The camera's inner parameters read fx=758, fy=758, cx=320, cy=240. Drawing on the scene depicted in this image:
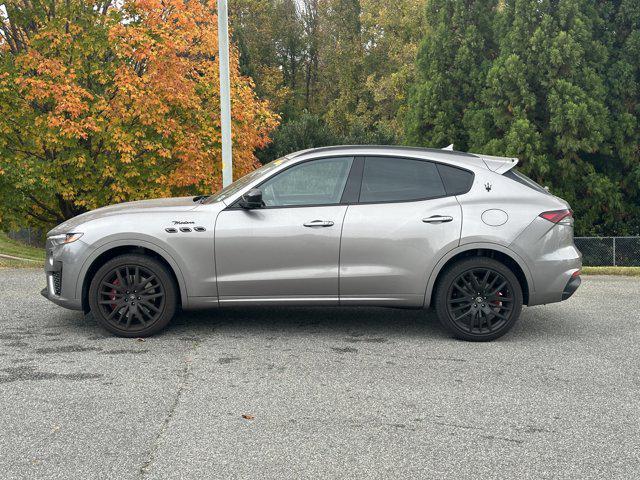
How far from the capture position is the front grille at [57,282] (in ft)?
22.6

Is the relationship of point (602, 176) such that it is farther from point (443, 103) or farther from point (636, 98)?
point (443, 103)

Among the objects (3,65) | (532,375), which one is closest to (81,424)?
(532,375)

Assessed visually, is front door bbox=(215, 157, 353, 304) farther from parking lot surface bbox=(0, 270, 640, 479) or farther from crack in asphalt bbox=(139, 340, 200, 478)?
crack in asphalt bbox=(139, 340, 200, 478)

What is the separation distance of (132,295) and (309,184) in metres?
1.88

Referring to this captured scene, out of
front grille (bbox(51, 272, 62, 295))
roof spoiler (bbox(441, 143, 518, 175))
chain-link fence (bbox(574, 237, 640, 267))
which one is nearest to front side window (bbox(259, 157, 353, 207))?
roof spoiler (bbox(441, 143, 518, 175))

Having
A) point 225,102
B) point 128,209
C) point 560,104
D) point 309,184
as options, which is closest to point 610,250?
point 560,104

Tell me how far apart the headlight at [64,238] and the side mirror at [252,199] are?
1492mm

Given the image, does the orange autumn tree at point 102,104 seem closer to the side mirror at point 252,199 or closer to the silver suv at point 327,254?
the silver suv at point 327,254

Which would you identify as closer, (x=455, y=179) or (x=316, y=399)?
(x=316, y=399)

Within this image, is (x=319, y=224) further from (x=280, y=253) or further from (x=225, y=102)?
(x=225, y=102)

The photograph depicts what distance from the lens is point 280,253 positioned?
22.0ft

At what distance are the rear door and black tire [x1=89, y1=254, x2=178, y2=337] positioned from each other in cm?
158

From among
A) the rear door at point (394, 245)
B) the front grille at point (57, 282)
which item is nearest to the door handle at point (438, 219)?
the rear door at point (394, 245)

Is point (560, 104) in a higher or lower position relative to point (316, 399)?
higher
